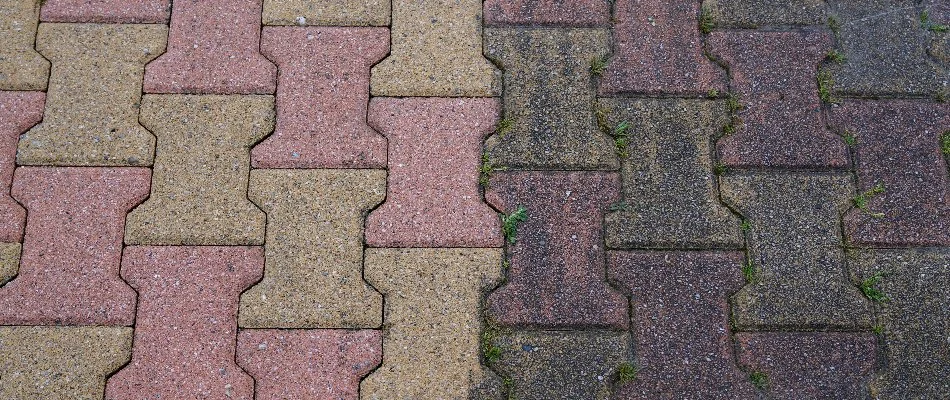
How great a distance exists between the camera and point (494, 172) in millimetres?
2596

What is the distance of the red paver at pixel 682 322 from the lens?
7.92 feet

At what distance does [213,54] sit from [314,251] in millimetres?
745

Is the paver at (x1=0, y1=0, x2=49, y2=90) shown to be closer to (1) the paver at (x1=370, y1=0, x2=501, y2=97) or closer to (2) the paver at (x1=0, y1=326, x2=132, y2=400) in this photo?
(2) the paver at (x1=0, y1=326, x2=132, y2=400)

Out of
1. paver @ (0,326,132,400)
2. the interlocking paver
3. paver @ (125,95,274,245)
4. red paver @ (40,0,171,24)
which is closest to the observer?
paver @ (0,326,132,400)

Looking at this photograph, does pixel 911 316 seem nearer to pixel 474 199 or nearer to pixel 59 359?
pixel 474 199

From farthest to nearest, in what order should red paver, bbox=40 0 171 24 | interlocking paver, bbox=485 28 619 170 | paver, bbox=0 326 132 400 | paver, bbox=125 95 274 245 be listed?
red paver, bbox=40 0 171 24
interlocking paver, bbox=485 28 619 170
paver, bbox=125 95 274 245
paver, bbox=0 326 132 400

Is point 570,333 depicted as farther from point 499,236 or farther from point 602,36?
point 602,36

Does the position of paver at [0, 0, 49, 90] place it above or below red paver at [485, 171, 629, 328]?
above

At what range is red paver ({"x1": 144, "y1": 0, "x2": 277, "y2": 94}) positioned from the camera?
2.67m

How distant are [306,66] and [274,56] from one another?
0.11 m

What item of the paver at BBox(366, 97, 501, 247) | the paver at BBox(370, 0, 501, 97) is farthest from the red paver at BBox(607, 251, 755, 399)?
the paver at BBox(370, 0, 501, 97)

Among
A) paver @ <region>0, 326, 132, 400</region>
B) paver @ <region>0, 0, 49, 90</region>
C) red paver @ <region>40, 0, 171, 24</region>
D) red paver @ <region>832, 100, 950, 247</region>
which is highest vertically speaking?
red paver @ <region>40, 0, 171, 24</region>

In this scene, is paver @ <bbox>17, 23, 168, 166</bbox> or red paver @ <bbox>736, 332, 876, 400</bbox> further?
paver @ <bbox>17, 23, 168, 166</bbox>

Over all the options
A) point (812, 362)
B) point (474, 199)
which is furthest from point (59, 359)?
point (812, 362)
